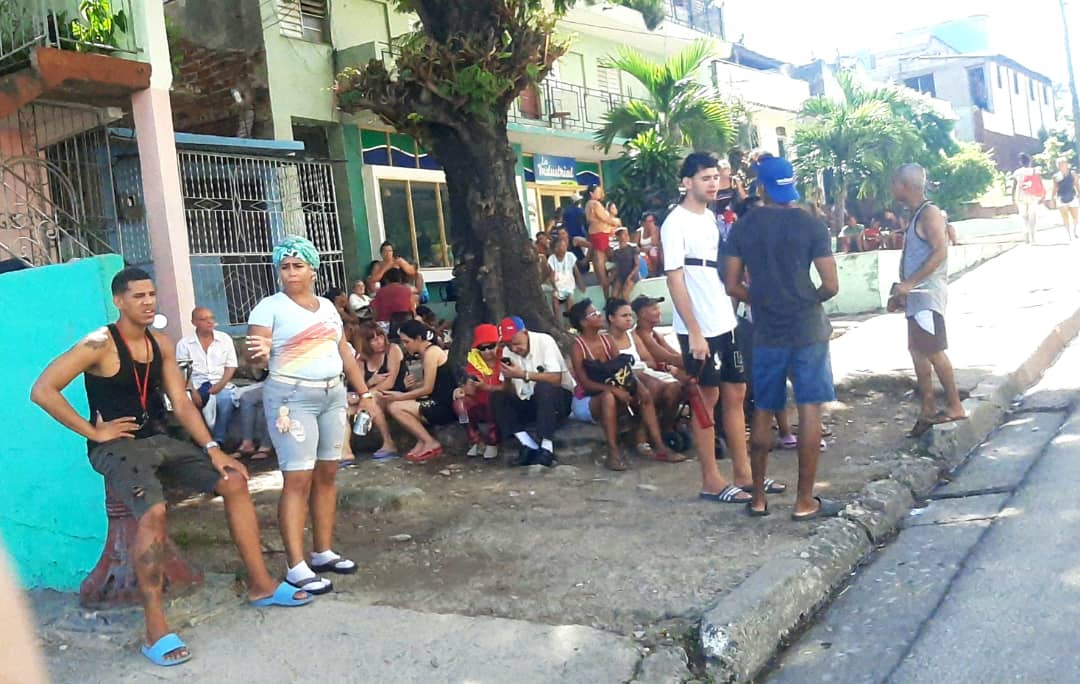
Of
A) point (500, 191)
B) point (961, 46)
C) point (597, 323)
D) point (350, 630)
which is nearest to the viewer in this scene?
point (350, 630)

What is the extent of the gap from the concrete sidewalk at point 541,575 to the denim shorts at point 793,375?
0.63m

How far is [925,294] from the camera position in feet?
22.1

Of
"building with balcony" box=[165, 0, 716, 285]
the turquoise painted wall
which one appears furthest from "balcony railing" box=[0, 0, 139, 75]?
the turquoise painted wall

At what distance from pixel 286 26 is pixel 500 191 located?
7.08 m

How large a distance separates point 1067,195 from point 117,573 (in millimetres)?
18347

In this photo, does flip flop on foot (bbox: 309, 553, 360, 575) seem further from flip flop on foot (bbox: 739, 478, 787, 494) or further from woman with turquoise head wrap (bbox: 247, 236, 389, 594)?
flip flop on foot (bbox: 739, 478, 787, 494)

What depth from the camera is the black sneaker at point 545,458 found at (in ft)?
23.4

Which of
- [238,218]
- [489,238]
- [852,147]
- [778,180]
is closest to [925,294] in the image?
[778,180]

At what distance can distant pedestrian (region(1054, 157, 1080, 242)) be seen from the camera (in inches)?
718

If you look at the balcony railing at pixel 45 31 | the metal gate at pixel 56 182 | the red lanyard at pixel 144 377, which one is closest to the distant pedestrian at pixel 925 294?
the red lanyard at pixel 144 377

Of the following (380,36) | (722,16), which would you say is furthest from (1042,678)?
(722,16)

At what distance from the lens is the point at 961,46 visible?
53531mm

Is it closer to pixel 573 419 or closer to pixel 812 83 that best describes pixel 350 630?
pixel 573 419

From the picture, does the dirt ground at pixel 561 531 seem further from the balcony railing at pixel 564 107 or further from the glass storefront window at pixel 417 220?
the balcony railing at pixel 564 107
